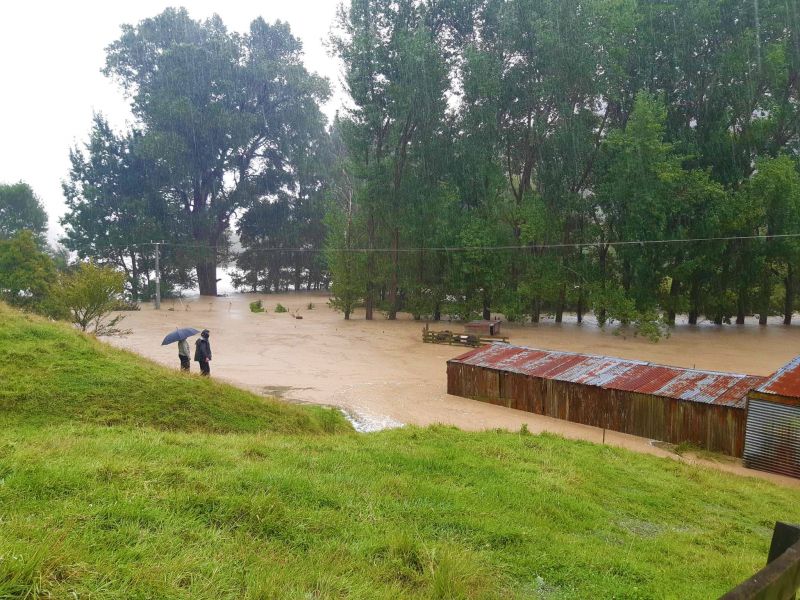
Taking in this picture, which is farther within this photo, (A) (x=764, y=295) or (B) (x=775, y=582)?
(A) (x=764, y=295)

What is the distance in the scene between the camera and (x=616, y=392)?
54.5ft

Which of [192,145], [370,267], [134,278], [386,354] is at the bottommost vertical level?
[386,354]

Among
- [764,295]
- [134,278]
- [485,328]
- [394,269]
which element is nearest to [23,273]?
→ [134,278]

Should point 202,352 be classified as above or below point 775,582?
below

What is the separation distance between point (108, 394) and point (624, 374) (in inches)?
598

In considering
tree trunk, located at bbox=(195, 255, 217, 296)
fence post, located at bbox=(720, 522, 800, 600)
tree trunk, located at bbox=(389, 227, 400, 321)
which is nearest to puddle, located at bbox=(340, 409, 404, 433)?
fence post, located at bbox=(720, 522, 800, 600)

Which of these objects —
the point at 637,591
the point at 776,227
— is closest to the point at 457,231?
the point at 776,227

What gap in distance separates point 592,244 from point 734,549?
113 feet

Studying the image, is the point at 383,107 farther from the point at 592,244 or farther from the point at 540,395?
the point at 540,395

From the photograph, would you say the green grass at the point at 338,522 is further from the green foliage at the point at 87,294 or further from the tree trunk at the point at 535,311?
the tree trunk at the point at 535,311

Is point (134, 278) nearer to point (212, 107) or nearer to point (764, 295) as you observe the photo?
point (212, 107)

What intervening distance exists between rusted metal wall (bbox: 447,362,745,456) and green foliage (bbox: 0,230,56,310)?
A: 26541 millimetres

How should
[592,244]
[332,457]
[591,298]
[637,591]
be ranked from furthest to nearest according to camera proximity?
[592,244], [591,298], [332,457], [637,591]

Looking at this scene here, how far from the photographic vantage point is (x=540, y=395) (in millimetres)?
18406
